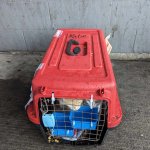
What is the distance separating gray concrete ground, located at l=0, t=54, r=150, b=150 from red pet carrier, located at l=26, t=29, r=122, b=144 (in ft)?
0.45

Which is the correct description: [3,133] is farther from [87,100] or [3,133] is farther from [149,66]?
[149,66]

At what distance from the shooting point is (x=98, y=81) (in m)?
1.11

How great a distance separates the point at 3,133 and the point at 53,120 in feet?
1.49

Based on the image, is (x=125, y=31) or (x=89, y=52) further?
(x=125, y=31)

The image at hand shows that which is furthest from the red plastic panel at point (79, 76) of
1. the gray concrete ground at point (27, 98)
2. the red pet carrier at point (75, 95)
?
the gray concrete ground at point (27, 98)

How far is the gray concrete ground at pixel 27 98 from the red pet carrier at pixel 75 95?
0.45 feet

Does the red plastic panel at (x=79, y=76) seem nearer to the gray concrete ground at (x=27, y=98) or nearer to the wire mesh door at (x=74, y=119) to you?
the wire mesh door at (x=74, y=119)

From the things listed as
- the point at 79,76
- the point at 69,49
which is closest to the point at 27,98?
the point at 69,49

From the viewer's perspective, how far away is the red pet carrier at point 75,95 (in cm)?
110

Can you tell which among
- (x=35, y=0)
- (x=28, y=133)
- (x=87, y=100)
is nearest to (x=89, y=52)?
(x=87, y=100)

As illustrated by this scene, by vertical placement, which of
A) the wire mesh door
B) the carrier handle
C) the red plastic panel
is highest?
the carrier handle

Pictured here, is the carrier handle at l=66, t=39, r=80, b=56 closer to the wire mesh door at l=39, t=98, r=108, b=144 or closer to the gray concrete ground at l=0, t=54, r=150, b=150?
the wire mesh door at l=39, t=98, r=108, b=144

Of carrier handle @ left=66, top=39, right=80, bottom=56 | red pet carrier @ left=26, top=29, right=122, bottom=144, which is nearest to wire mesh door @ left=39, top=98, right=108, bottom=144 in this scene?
red pet carrier @ left=26, top=29, right=122, bottom=144

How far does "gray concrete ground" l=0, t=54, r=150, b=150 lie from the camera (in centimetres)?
135
